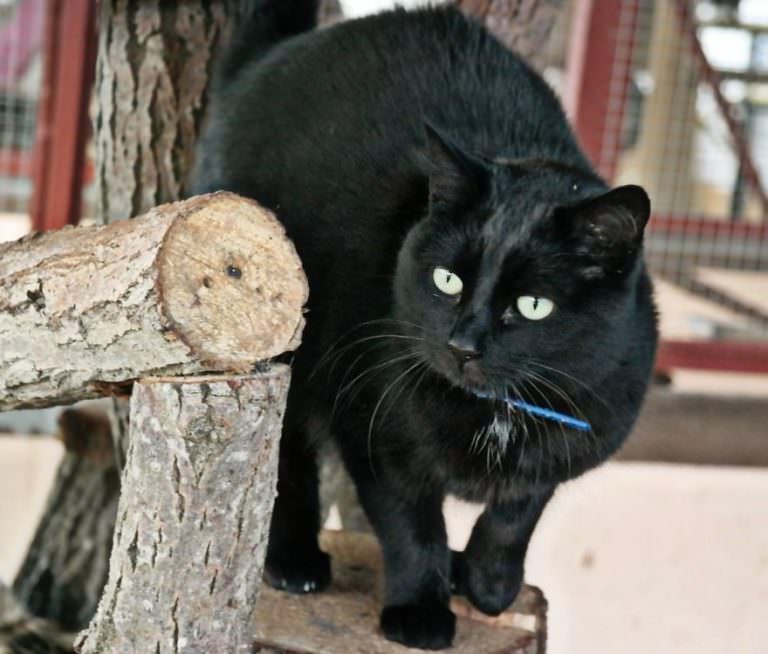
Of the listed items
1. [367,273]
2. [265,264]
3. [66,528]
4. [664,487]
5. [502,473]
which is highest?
[265,264]

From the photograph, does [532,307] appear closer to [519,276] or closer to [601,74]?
[519,276]

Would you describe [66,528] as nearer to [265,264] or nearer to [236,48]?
[236,48]

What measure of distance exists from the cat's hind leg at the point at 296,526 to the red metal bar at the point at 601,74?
172cm

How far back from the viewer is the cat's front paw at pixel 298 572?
1.66 m

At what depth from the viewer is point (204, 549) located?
4.11ft

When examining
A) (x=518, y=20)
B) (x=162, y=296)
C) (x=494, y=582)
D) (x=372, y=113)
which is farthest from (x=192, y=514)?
(x=518, y=20)

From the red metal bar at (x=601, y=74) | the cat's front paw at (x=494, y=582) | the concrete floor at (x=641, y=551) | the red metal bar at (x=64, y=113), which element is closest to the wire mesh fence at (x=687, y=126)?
the red metal bar at (x=601, y=74)

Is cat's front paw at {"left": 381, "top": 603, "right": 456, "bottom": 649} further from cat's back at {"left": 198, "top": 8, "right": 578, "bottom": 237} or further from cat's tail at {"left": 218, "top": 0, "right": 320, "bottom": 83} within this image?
cat's tail at {"left": 218, "top": 0, "right": 320, "bottom": 83}

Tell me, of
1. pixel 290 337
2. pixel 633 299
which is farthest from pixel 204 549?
pixel 633 299

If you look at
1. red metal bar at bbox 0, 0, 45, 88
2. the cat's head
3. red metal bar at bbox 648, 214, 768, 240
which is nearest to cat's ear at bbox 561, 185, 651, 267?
the cat's head

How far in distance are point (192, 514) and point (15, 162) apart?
8.84 ft

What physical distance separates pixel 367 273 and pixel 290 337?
0.41 meters

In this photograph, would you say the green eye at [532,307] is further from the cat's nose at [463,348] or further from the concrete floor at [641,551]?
the concrete floor at [641,551]

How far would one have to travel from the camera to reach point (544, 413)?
1.49 m
